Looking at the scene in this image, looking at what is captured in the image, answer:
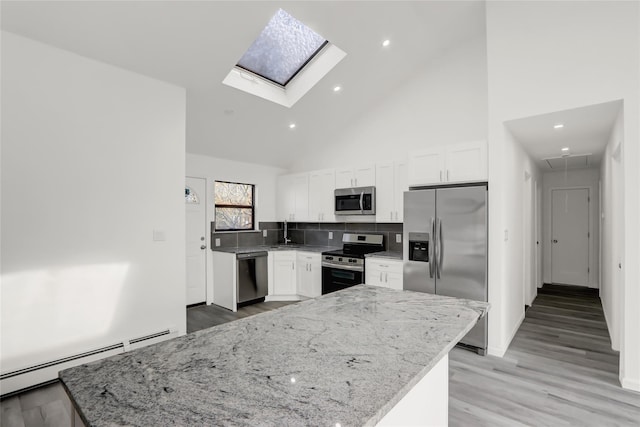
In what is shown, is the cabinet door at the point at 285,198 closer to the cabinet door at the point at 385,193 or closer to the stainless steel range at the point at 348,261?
the stainless steel range at the point at 348,261

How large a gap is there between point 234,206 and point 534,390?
455cm

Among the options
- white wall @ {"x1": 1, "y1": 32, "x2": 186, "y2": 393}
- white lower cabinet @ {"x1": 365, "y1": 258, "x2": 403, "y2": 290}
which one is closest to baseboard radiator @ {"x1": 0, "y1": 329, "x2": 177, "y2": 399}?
Answer: white wall @ {"x1": 1, "y1": 32, "x2": 186, "y2": 393}

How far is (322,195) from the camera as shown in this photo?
5.21 m

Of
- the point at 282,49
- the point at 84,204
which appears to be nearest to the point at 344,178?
the point at 282,49

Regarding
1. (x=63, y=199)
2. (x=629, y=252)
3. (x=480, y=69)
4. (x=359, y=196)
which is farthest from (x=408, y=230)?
(x=63, y=199)

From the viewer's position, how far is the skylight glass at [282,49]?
352 cm

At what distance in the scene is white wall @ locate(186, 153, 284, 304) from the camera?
4.88 meters

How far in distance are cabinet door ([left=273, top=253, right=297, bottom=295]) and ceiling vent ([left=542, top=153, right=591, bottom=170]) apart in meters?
4.32

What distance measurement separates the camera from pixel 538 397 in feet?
7.99

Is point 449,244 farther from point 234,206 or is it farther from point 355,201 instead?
point 234,206

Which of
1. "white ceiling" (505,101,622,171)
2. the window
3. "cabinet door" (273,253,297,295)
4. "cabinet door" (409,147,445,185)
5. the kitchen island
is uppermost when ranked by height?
"white ceiling" (505,101,622,171)

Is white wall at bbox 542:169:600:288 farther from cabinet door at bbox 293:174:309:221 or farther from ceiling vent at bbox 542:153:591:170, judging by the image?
cabinet door at bbox 293:174:309:221

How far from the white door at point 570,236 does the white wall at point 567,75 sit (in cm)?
400

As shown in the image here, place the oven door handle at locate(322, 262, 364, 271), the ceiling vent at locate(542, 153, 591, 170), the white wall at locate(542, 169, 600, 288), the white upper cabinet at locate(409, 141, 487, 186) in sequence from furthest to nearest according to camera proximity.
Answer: the white wall at locate(542, 169, 600, 288) < the ceiling vent at locate(542, 153, 591, 170) < the oven door handle at locate(322, 262, 364, 271) < the white upper cabinet at locate(409, 141, 487, 186)
